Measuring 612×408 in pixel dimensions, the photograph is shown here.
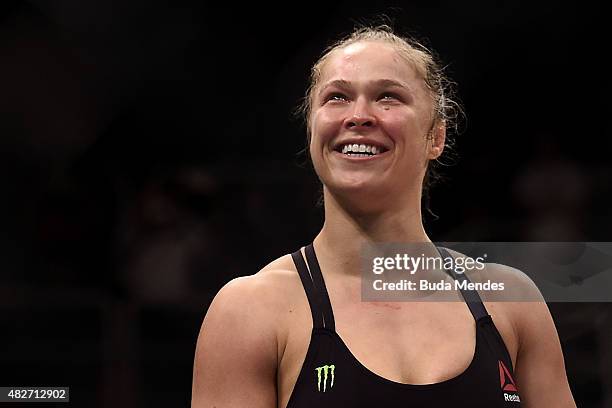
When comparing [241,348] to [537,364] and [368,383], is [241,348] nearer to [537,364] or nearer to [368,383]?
[368,383]

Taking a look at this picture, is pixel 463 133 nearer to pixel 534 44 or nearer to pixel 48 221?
pixel 534 44

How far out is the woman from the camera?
112 centimetres

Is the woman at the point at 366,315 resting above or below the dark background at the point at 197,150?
below

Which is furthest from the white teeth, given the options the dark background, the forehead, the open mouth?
the dark background

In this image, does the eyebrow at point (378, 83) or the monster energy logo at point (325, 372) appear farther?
the eyebrow at point (378, 83)

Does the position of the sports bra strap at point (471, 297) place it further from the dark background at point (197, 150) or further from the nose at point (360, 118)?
the dark background at point (197, 150)

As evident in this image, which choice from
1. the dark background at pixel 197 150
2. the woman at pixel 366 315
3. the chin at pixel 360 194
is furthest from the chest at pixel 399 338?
the dark background at pixel 197 150

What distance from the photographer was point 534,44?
1887 mm

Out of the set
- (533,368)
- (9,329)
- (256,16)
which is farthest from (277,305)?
(256,16)

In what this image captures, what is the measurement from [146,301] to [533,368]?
2.71ft

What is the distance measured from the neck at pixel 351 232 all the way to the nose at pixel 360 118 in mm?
113

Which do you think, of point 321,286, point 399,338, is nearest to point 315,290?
point 321,286

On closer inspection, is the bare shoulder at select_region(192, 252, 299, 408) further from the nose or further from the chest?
the nose

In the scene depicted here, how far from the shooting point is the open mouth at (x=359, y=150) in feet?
3.98
